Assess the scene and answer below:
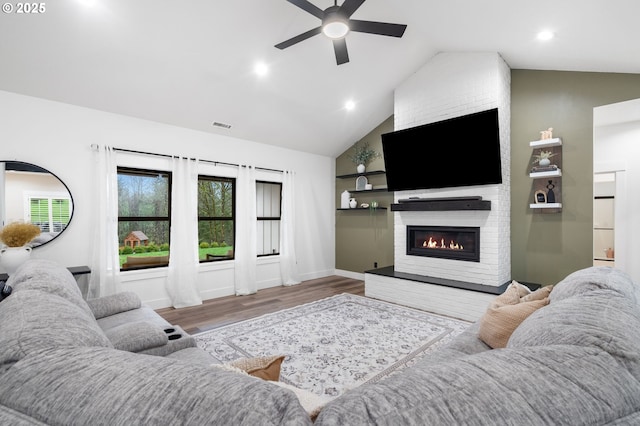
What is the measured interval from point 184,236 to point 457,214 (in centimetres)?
383

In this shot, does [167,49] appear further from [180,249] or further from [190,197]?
[180,249]

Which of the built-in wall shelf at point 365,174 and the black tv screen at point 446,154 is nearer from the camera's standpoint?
the black tv screen at point 446,154

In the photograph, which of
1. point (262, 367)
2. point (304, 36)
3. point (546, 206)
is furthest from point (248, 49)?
point (546, 206)

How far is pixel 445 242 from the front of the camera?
4418 millimetres

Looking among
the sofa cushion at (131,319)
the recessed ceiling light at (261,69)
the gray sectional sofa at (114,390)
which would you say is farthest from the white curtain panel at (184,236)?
the gray sectional sofa at (114,390)

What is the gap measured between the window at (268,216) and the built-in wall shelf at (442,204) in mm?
2213

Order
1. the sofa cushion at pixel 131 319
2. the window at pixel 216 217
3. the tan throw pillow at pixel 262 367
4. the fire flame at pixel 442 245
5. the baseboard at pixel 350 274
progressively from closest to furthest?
the tan throw pillow at pixel 262 367
the sofa cushion at pixel 131 319
the fire flame at pixel 442 245
the window at pixel 216 217
the baseboard at pixel 350 274

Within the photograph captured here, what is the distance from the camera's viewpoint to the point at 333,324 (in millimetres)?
3551

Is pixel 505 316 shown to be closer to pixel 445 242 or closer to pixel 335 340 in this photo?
pixel 335 340

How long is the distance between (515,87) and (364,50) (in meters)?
2.10

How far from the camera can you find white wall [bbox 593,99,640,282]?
4.02 m

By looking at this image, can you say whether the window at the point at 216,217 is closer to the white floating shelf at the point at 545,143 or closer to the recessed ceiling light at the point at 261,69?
the recessed ceiling light at the point at 261,69

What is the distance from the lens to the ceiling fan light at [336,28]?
253 centimetres

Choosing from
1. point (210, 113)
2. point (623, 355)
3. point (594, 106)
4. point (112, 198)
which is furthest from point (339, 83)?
point (623, 355)
